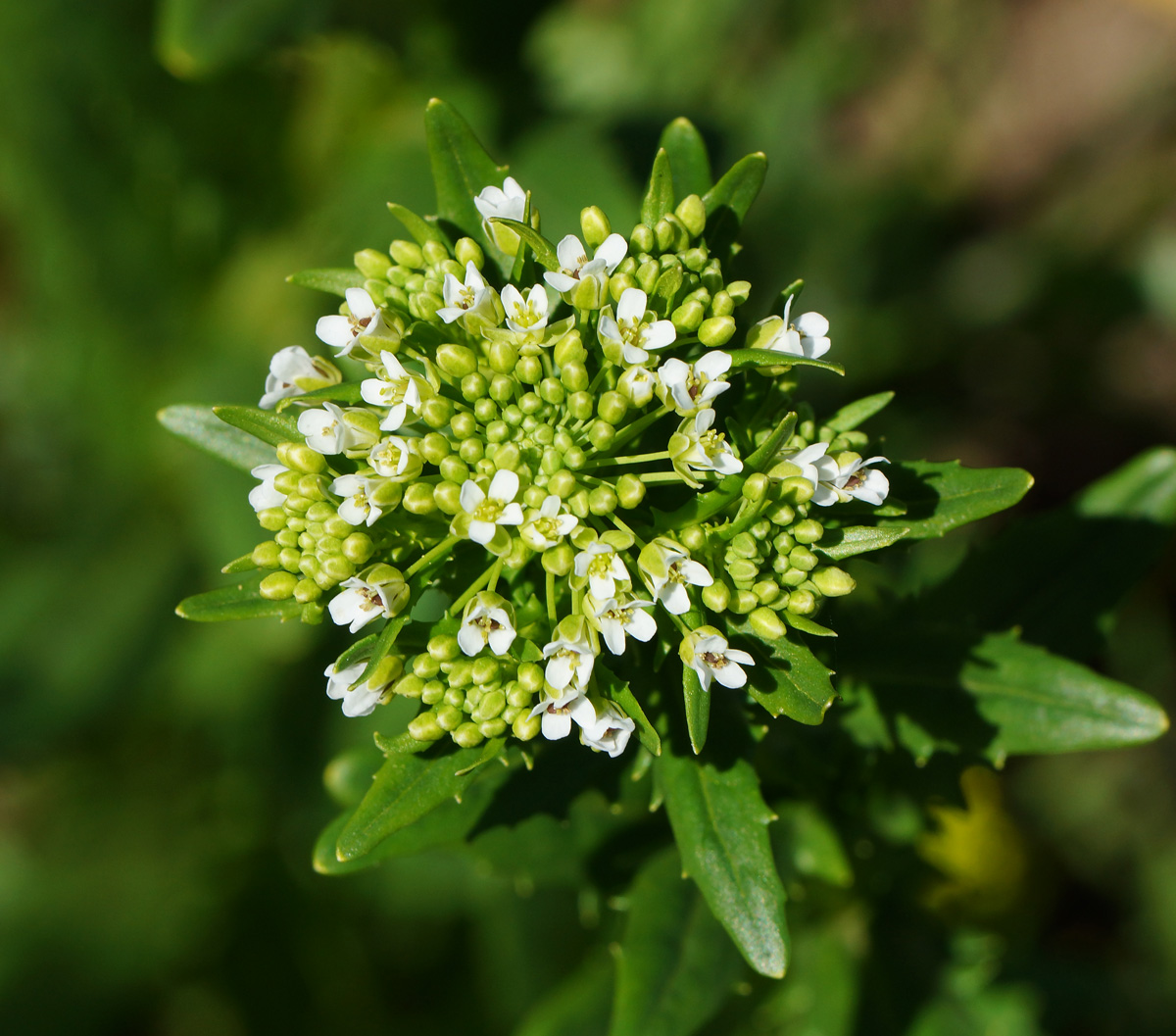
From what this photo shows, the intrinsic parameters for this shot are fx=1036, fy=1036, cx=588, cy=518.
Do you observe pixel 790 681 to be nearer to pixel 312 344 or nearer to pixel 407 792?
pixel 407 792

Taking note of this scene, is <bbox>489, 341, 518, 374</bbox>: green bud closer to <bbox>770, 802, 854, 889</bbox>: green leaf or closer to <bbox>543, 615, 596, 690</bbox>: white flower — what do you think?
<bbox>543, 615, 596, 690</bbox>: white flower

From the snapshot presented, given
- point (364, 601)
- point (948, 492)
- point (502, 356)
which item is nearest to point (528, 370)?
point (502, 356)

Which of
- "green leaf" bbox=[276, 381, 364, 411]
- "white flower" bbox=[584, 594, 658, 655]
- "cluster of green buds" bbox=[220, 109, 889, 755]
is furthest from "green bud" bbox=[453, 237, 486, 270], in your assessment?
"white flower" bbox=[584, 594, 658, 655]

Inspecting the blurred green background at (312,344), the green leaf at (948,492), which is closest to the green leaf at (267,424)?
the green leaf at (948,492)

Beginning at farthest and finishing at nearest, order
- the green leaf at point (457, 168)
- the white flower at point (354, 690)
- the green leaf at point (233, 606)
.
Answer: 1. the green leaf at point (457, 168)
2. the green leaf at point (233, 606)
3. the white flower at point (354, 690)

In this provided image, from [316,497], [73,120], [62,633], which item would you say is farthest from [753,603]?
[73,120]

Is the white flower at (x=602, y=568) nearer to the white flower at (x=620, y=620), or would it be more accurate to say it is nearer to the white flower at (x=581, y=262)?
the white flower at (x=620, y=620)
